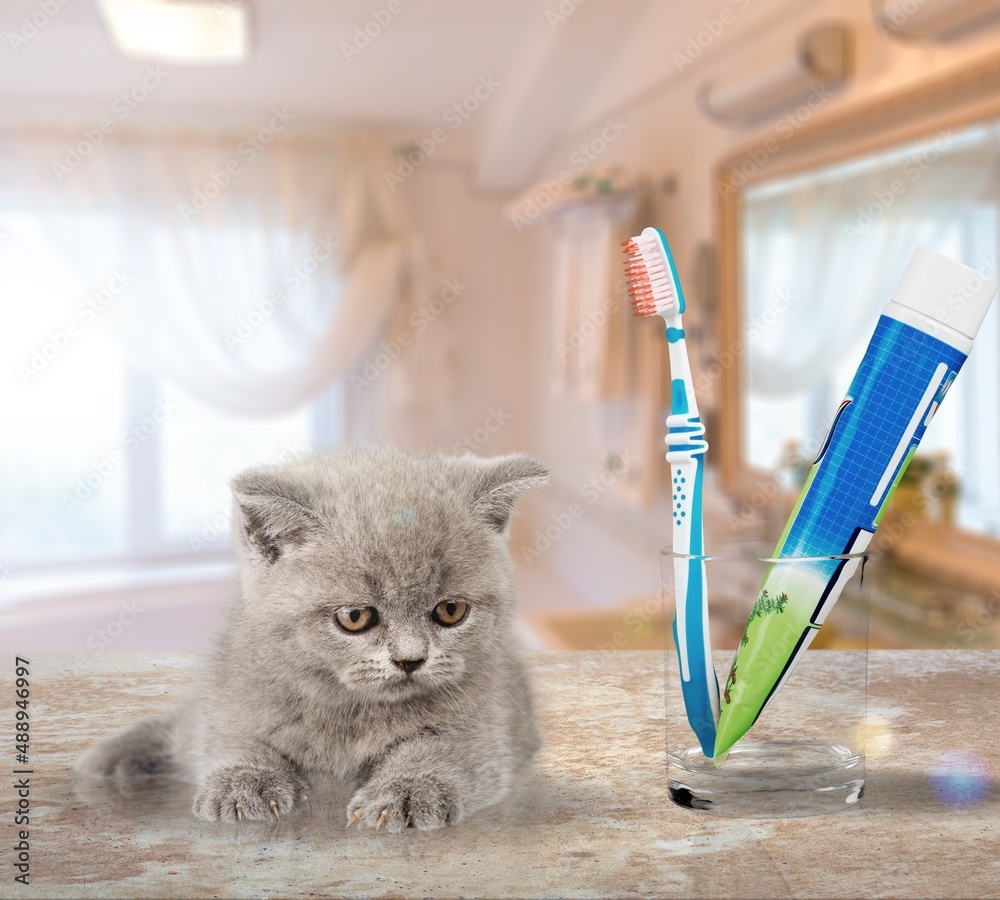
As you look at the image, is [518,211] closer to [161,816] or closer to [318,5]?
[318,5]

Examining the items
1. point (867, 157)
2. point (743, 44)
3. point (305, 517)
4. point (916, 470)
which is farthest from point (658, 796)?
point (743, 44)

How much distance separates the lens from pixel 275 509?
1.32ft

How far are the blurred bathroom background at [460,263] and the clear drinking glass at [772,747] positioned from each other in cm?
108

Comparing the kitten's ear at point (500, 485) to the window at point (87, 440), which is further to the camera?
the window at point (87, 440)

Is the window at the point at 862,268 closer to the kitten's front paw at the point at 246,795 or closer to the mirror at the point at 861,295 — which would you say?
the mirror at the point at 861,295

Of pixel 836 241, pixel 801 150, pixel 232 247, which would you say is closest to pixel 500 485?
pixel 836 241

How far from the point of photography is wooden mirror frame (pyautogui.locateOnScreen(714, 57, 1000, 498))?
1.40m

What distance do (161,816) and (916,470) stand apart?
4.45 ft

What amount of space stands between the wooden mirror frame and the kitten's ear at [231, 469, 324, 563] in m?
1.28

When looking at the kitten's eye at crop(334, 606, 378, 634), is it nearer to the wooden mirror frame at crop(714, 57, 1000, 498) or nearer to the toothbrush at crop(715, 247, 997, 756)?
the toothbrush at crop(715, 247, 997, 756)

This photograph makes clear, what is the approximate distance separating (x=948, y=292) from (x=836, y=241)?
144 centimetres

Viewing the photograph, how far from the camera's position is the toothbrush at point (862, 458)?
A: 1.32 feet

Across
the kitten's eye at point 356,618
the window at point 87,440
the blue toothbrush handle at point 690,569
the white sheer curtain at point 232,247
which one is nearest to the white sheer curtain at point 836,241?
the blue toothbrush handle at point 690,569

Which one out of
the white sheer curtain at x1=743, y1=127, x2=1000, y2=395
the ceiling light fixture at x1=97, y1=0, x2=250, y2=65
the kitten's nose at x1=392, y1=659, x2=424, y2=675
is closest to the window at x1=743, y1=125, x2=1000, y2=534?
the white sheer curtain at x1=743, y1=127, x2=1000, y2=395
